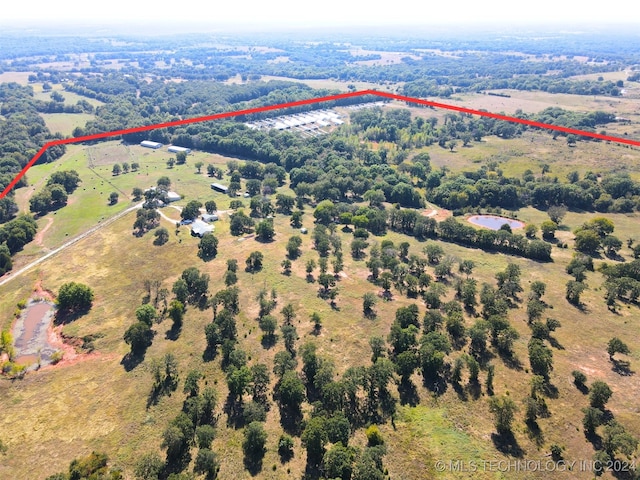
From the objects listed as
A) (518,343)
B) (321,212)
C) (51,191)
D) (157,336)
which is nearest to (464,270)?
(518,343)

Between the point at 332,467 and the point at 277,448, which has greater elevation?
the point at 332,467

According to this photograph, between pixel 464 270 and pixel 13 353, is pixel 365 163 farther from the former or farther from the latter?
pixel 13 353

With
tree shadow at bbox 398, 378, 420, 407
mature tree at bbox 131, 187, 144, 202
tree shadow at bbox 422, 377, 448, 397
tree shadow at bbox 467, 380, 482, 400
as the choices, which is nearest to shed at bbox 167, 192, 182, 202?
mature tree at bbox 131, 187, 144, 202

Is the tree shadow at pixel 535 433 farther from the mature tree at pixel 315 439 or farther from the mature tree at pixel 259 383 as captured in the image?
the mature tree at pixel 259 383

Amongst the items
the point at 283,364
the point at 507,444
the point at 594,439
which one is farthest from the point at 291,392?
the point at 594,439

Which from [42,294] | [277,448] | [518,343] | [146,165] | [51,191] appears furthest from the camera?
[146,165]

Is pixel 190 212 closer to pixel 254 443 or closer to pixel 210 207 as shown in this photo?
pixel 210 207
